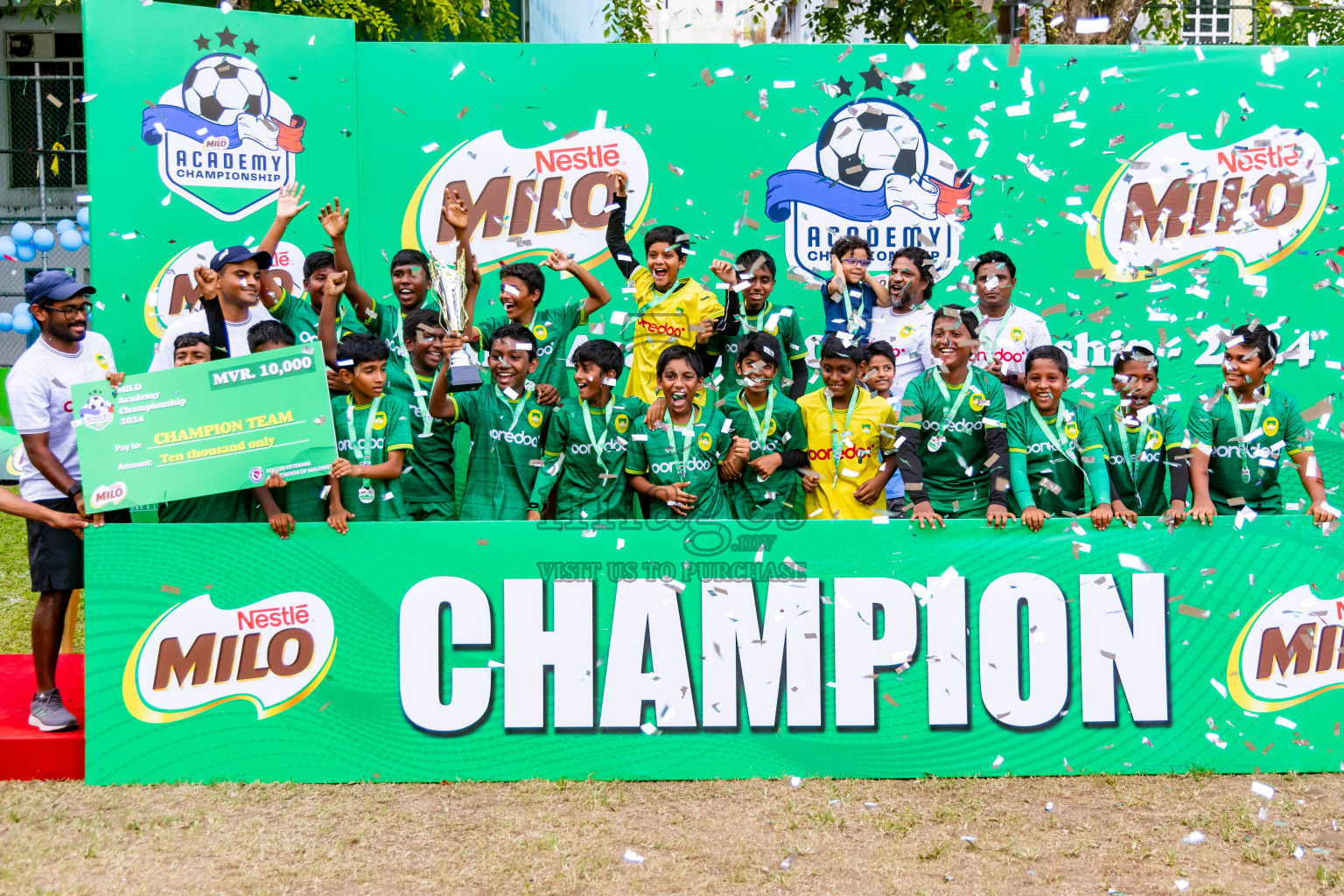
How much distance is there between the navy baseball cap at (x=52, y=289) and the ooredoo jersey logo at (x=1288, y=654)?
Answer: 495cm

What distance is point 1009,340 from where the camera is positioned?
275 inches

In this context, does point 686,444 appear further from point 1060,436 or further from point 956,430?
point 1060,436

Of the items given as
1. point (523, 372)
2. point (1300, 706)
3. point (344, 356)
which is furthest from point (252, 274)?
point (1300, 706)

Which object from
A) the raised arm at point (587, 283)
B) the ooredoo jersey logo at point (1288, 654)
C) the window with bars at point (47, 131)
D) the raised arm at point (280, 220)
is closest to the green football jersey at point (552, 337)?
the raised arm at point (587, 283)

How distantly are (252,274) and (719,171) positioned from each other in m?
3.12

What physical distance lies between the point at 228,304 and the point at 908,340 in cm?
374

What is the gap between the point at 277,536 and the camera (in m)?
4.80

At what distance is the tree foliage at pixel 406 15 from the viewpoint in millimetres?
11352

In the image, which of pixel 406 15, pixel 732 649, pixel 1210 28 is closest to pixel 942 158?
pixel 732 649

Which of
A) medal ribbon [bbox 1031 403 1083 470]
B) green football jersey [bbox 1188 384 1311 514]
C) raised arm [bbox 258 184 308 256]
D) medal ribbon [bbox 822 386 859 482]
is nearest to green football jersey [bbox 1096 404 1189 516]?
green football jersey [bbox 1188 384 1311 514]

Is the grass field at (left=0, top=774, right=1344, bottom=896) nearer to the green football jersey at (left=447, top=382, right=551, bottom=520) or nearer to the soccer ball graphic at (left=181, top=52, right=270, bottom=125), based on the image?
the green football jersey at (left=447, top=382, right=551, bottom=520)

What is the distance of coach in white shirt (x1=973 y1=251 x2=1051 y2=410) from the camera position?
692 cm

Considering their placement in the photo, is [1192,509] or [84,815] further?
[1192,509]

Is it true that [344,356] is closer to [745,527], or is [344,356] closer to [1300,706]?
[745,527]
